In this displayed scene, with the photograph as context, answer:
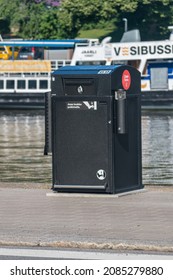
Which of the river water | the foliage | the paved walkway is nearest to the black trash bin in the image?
the paved walkway

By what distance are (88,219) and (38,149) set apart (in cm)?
2237

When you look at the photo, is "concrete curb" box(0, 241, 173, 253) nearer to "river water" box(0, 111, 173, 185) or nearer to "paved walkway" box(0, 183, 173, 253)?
"paved walkway" box(0, 183, 173, 253)

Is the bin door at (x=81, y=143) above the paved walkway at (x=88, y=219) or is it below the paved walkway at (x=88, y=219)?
above

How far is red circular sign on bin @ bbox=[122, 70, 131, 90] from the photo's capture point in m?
14.9

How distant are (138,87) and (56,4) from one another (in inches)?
2952

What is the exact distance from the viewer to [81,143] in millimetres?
14859

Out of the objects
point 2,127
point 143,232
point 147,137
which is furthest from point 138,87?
point 2,127

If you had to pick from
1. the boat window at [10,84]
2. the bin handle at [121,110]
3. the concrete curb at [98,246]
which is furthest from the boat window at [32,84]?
the concrete curb at [98,246]

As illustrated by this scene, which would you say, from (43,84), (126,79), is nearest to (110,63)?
(43,84)

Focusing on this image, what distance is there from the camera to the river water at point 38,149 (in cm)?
2555

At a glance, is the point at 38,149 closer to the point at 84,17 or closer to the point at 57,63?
the point at 57,63

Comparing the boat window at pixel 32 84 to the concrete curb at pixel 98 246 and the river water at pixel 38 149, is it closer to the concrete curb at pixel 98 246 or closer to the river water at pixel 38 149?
the river water at pixel 38 149

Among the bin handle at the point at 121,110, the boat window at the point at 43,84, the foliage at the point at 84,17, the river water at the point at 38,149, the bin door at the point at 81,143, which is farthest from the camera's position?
the foliage at the point at 84,17

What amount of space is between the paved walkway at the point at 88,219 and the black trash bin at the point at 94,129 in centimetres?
26
